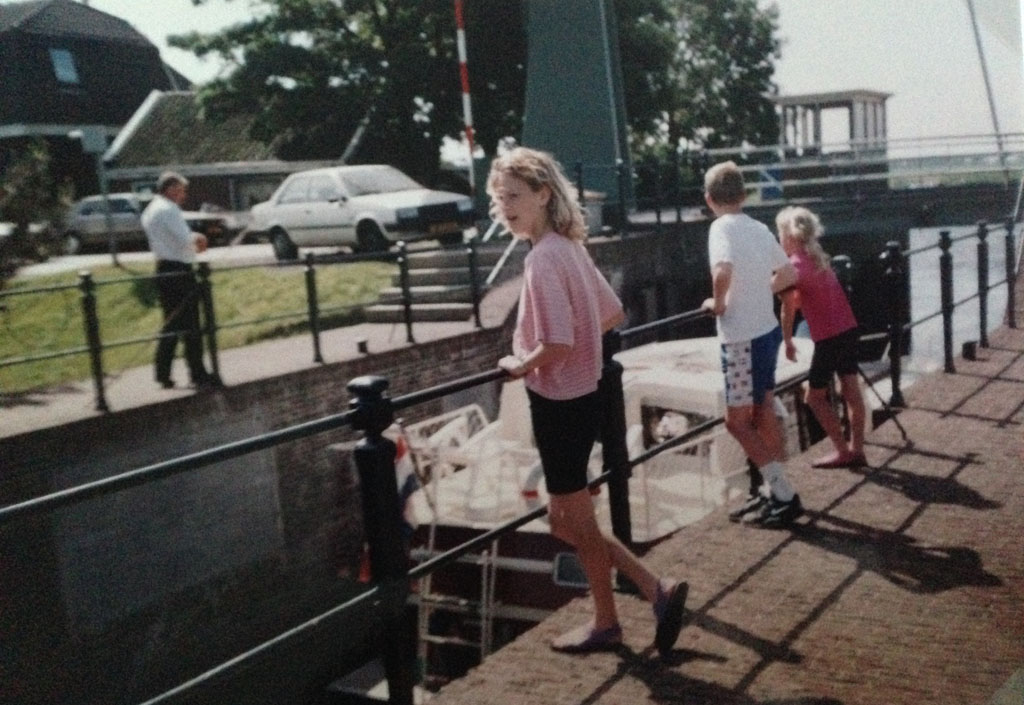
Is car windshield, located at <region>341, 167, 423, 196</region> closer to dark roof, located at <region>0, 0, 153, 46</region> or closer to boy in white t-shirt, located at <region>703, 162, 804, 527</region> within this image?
dark roof, located at <region>0, 0, 153, 46</region>

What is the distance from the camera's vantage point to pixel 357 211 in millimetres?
8602

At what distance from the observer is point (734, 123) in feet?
30.4

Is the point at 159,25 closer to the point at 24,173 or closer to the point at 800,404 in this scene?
the point at 24,173

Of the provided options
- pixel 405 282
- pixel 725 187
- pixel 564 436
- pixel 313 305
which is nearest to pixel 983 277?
pixel 725 187

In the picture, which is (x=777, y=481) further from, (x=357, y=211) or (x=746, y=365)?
(x=357, y=211)

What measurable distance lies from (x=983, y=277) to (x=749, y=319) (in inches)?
159

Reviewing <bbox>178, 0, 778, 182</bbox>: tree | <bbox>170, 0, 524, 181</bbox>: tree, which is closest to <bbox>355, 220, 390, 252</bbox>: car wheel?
<bbox>178, 0, 778, 182</bbox>: tree

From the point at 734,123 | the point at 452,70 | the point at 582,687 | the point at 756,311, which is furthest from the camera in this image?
the point at 734,123

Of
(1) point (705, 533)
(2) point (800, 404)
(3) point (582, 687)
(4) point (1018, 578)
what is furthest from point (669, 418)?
(3) point (582, 687)

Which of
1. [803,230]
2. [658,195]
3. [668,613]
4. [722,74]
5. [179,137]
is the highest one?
[722,74]

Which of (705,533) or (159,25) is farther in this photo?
(159,25)

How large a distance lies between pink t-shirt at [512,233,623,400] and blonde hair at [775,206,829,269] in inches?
73.0

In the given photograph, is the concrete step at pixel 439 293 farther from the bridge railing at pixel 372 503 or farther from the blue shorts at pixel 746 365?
the bridge railing at pixel 372 503

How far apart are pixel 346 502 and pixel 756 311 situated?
5397 millimetres
